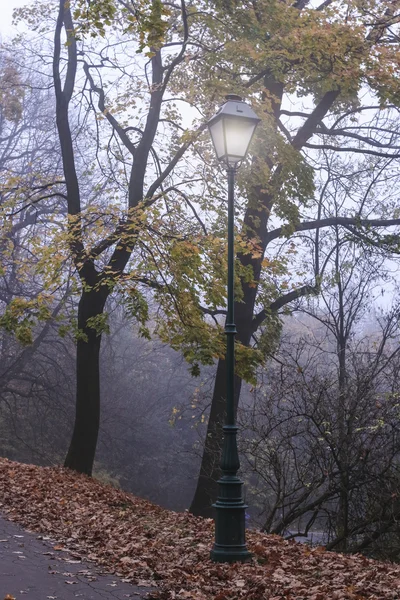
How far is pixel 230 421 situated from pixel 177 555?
163cm

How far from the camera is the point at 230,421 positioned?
9.07 meters

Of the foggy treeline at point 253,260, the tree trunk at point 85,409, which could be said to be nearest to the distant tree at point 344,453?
the foggy treeline at point 253,260

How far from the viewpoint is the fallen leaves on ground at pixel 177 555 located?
693 centimetres

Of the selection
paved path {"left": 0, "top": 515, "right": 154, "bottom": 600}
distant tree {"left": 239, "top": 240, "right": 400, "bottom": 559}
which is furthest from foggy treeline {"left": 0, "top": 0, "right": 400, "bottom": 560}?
paved path {"left": 0, "top": 515, "right": 154, "bottom": 600}

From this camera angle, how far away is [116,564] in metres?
8.08

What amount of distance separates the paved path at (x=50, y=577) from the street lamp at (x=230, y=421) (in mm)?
1496

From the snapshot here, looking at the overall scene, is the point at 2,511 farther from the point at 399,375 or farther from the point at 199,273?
the point at 399,375

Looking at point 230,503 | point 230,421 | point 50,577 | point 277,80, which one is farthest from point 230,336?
point 277,80

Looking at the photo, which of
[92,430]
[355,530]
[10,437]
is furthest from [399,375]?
[10,437]

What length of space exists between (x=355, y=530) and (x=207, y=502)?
497 cm

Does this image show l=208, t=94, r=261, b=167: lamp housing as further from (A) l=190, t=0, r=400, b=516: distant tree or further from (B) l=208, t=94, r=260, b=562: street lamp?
(A) l=190, t=0, r=400, b=516: distant tree

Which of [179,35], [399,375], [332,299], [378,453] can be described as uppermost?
[179,35]

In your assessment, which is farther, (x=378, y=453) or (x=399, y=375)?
(x=399, y=375)

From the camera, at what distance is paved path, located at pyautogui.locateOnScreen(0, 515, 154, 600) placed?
22.0 feet
